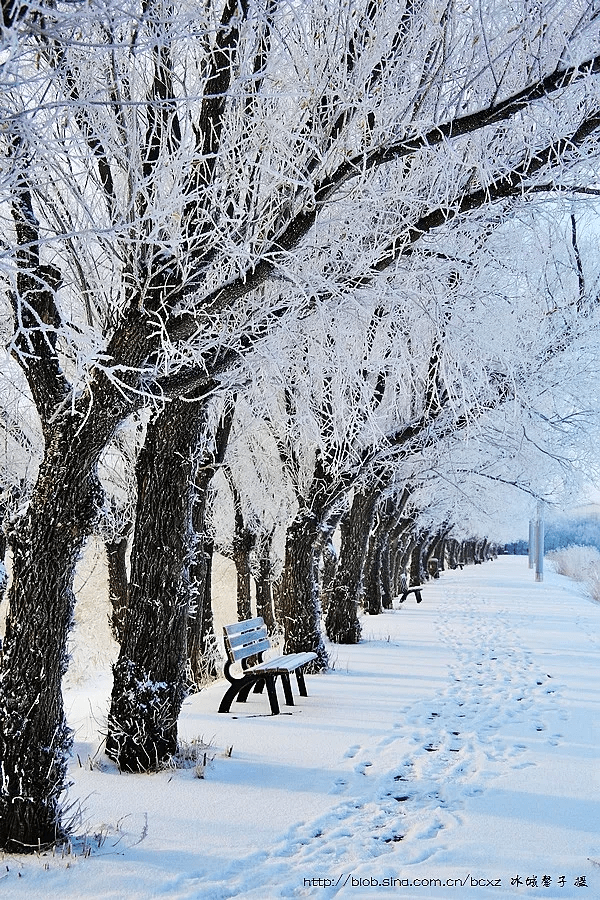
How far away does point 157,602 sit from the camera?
6367 mm

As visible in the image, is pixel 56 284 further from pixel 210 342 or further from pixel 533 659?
pixel 533 659

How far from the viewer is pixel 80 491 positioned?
A: 15.2ft

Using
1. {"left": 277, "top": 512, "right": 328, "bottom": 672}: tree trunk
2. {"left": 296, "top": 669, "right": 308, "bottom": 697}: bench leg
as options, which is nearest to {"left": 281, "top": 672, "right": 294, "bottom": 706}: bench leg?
{"left": 296, "top": 669, "right": 308, "bottom": 697}: bench leg

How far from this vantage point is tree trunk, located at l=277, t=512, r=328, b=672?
1101 cm

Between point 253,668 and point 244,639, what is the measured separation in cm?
75

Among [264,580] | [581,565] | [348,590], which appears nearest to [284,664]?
[348,590]

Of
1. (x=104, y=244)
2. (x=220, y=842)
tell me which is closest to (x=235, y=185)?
(x=104, y=244)

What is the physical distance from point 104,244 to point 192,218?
23.1 inches

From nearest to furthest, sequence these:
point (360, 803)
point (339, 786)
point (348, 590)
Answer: point (360, 803) → point (339, 786) → point (348, 590)

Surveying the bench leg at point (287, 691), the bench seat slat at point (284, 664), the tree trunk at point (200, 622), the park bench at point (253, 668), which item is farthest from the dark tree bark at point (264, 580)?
the bench leg at point (287, 691)

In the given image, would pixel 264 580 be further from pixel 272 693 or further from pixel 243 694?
pixel 272 693

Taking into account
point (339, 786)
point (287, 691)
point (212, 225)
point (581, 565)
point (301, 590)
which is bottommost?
point (581, 565)

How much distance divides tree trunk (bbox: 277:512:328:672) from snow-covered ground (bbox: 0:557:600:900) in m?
1.03

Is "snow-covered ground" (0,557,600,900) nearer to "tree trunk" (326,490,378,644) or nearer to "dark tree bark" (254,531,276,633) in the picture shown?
"tree trunk" (326,490,378,644)
